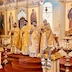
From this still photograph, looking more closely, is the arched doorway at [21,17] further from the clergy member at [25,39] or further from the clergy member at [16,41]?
the clergy member at [25,39]

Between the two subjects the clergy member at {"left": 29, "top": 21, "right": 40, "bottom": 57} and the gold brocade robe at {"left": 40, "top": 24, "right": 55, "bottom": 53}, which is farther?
the clergy member at {"left": 29, "top": 21, "right": 40, "bottom": 57}

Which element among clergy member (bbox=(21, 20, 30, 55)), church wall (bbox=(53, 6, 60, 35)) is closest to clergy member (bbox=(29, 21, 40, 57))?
clergy member (bbox=(21, 20, 30, 55))

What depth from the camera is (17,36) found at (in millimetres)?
10219

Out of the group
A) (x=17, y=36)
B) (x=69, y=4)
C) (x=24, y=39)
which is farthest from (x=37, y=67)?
(x=69, y=4)

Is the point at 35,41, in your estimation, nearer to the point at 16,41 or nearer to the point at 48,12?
the point at 16,41

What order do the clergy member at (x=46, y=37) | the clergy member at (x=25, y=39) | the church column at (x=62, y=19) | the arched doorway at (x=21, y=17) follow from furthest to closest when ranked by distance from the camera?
1. the arched doorway at (x=21, y=17)
2. the church column at (x=62, y=19)
3. the clergy member at (x=25, y=39)
4. the clergy member at (x=46, y=37)

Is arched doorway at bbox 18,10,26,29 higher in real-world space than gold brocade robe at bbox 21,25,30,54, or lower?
higher

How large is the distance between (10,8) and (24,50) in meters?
9.03

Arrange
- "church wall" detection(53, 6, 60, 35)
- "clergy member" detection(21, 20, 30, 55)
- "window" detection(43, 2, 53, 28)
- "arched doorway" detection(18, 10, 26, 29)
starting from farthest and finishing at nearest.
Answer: "arched doorway" detection(18, 10, 26, 29)
"window" detection(43, 2, 53, 28)
"church wall" detection(53, 6, 60, 35)
"clergy member" detection(21, 20, 30, 55)

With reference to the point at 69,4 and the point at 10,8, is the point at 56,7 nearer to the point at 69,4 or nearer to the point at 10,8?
the point at 69,4

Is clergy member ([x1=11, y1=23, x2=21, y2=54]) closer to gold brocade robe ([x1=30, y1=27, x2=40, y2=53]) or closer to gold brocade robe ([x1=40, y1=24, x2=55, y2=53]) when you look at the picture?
gold brocade robe ([x1=30, y1=27, x2=40, y2=53])

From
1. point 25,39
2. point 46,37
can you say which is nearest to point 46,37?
point 46,37

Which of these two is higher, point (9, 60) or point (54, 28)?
point (54, 28)

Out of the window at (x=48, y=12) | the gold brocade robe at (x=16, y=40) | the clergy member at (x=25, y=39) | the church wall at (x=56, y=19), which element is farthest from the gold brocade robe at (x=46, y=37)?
the window at (x=48, y=12)
